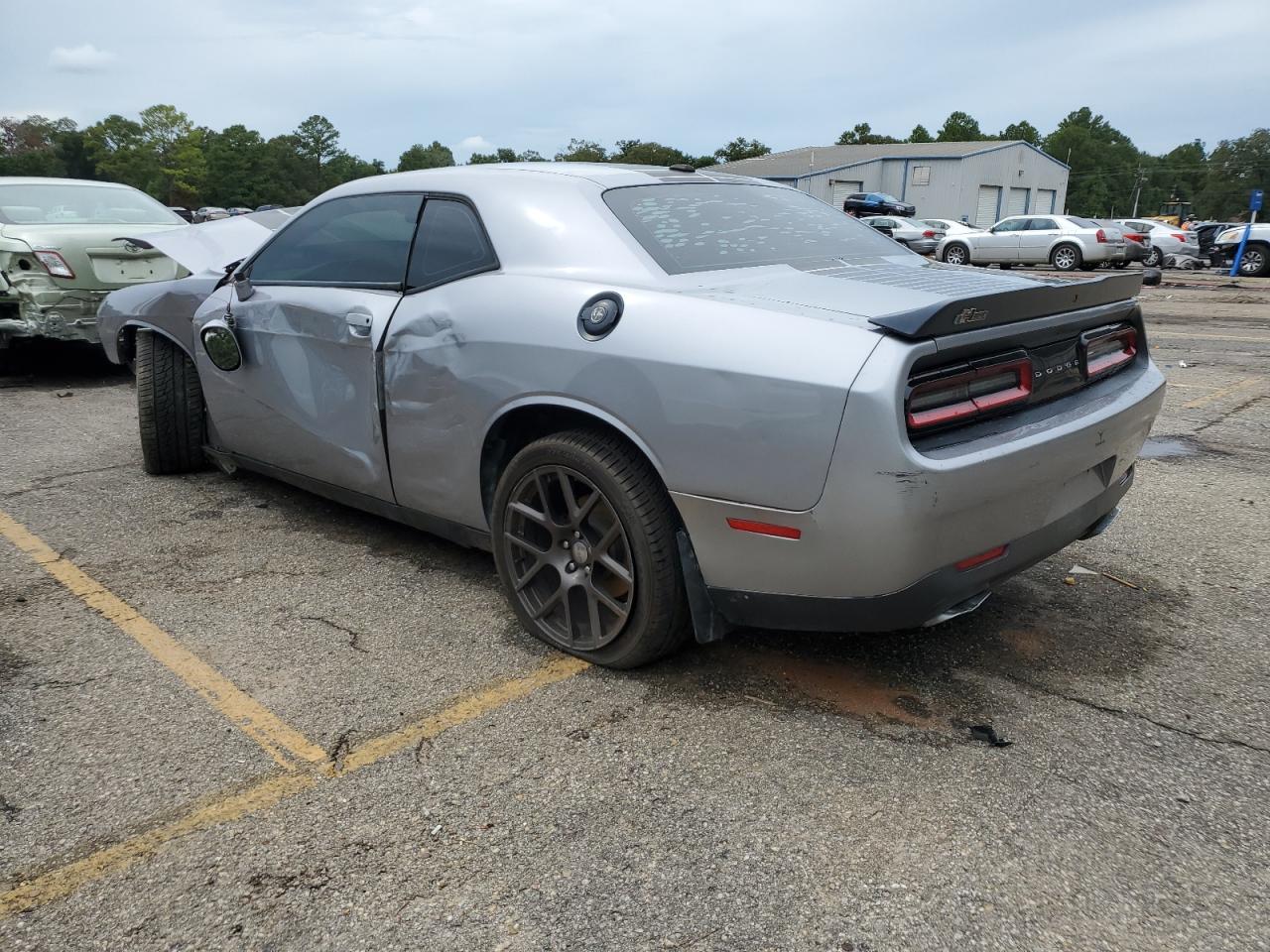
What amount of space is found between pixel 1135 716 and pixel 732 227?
1992 mm

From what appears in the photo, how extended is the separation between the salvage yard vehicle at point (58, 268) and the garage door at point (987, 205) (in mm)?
50935

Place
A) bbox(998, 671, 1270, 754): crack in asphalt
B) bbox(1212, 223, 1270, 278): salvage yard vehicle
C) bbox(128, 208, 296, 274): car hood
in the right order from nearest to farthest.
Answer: bbox(998, 671, 1270, 754): crack in asphalt
bbox(128, 208, 296, 274): car hood
bbox(1212, 223, 1270, 278): salvage yard vehicle

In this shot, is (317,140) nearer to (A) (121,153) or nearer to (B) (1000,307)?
(A) (121,153)

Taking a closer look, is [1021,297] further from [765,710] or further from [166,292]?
[166,292]

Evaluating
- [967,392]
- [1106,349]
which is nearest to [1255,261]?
[1106,349]

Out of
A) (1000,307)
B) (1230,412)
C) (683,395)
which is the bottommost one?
→ (1230,412)

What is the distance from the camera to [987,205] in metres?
53.6

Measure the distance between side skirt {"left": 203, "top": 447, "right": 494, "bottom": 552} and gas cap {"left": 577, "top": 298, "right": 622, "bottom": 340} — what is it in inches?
35.1

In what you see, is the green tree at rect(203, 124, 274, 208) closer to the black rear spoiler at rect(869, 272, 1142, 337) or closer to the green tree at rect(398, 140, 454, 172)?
the green tree at rect(398, 140, 454, 172)

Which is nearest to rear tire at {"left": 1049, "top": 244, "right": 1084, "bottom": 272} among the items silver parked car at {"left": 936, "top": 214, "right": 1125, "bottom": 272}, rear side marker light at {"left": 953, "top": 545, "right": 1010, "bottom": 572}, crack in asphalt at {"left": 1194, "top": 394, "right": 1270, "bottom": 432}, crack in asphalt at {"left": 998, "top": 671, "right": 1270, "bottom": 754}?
silver parked car at {"left": 936, "top": 214, "right": 1125, "bottom": 272}

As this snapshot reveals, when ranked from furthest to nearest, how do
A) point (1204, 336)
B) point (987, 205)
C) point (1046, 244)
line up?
point (987, 205) < point (1046, 244) < point (1204, 336)

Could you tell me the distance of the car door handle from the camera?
345 centimetres

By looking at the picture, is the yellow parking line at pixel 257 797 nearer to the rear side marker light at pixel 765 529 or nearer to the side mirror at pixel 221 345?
the rear side marker light at pixel 765 529

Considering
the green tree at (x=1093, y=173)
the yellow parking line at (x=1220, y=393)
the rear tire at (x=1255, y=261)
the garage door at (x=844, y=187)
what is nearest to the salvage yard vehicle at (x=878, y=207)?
the yellow parking line at (x=1220, y=393)
